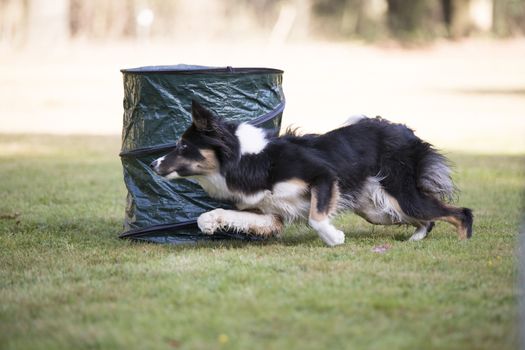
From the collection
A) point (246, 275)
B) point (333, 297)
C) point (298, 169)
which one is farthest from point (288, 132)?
point (333, 297)

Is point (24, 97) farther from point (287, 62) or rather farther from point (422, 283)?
point (422, 283)

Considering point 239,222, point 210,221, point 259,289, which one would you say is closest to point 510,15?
point 239,222

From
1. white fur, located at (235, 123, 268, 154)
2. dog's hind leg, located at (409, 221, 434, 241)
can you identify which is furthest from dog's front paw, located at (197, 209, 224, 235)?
dog's hind leg, located at (409, 221, 434, 241)

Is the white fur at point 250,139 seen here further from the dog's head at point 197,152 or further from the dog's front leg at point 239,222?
the dog's front leg at point 239,222

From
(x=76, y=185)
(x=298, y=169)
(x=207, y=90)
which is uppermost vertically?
(x=207, y=90)

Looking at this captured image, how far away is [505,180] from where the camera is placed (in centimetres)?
1090

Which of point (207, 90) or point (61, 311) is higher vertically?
point (207, 90)

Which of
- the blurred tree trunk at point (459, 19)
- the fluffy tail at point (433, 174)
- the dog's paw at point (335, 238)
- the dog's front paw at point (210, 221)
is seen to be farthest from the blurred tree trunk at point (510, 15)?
the dog's front paw at point (210, 221)

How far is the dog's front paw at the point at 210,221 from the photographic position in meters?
6.41

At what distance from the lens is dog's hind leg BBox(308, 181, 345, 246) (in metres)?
6.34

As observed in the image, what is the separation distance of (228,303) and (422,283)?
1304 millimetres

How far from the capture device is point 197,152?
6246 millimetres

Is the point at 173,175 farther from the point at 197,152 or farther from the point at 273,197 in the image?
the point at 273,197

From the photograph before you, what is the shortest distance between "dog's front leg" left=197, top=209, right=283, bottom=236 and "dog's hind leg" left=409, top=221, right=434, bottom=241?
1209 mm
